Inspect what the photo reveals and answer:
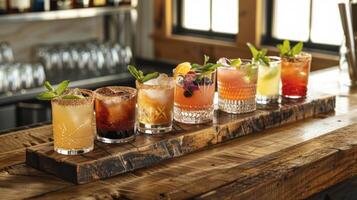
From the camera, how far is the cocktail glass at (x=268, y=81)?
2045 mm

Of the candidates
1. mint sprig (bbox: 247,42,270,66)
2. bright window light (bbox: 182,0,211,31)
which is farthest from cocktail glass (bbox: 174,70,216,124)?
bright window light (bbox: 182,0,211,31)

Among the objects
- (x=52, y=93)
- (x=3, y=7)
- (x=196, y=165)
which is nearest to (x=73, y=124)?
(x=52, y=93)

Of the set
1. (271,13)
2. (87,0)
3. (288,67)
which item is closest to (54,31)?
(87,0)

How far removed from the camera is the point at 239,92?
6.28ft

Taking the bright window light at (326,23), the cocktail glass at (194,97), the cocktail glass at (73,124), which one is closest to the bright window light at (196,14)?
the bright window light at (326,23)

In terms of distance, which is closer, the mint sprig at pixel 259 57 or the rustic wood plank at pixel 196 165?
the rustic wood plank at pixel 196 165

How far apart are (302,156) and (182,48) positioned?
2985 millimetres

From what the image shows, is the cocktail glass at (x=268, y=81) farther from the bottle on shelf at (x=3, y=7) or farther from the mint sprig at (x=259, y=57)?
the bottle on shelf at (x=3, y=7)

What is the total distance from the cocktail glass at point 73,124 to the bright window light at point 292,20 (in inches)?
105

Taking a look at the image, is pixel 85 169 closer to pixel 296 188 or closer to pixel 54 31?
pixel 296 188

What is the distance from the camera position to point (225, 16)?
14.7ft

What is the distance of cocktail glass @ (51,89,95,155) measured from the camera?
152 cm

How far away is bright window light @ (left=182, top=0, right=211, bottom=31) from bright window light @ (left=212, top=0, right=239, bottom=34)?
0.19 feet

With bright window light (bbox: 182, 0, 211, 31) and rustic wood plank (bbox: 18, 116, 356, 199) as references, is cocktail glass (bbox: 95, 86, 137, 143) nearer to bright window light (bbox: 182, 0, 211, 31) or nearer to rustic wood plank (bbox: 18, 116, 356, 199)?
rustic wood plank (bbox: 18, 116, 356, 199)
